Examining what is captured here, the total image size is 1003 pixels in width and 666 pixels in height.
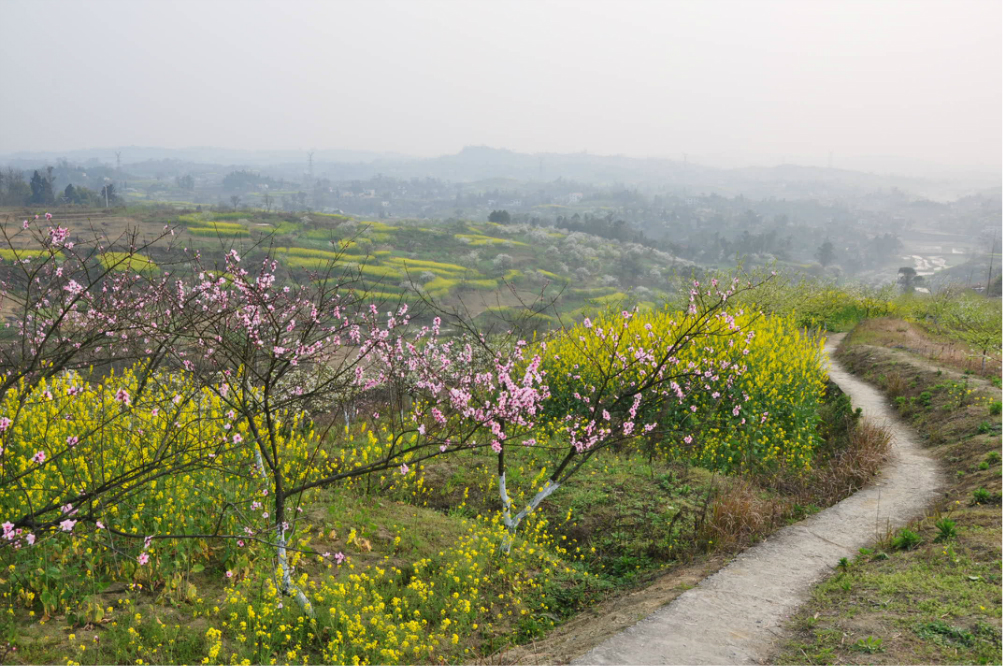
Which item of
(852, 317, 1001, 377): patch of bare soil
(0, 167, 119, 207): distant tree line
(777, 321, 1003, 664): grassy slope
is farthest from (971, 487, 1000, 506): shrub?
(0, 167, 119, 207): distant tree line

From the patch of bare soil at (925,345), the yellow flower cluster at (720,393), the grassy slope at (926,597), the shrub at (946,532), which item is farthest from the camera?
the patch of bare soil at (925,345)

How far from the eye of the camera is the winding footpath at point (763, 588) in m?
4.38

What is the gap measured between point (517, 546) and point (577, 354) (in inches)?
186

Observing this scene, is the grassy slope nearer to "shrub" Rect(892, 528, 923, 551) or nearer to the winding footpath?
"shrub" Rect(892, 528, 923, 551)

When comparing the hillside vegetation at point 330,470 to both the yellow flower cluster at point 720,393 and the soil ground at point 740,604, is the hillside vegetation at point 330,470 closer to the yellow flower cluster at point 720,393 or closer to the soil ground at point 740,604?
the yellow flower cluster at point 720,393

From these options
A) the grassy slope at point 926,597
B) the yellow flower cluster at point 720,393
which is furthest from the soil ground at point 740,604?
the yellow flower cluster at point 720,393

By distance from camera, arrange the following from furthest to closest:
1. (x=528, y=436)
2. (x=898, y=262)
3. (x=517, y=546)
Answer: (x=898, y=262), (x=528, y=436), (x=517, y=546)

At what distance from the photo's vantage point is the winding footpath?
4379 mm

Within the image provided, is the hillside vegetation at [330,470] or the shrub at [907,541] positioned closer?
the hillside vegetation at [330,470]

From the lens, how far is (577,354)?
34.9 feet

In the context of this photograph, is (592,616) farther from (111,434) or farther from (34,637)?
(111,434)

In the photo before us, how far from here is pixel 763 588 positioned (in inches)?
216

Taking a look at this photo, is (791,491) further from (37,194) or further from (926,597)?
(37,194)

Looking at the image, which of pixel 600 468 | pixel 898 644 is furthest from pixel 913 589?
pixel 600 468
